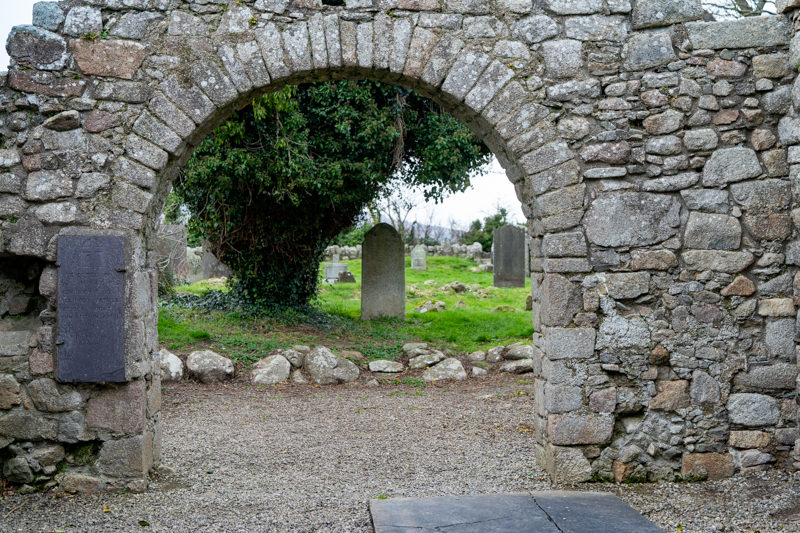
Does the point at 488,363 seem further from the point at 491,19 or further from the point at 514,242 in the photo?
the point at 514,242

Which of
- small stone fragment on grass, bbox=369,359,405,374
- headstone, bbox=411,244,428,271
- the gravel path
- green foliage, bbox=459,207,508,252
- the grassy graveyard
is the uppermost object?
green foliage, bbox=459,207,508,252

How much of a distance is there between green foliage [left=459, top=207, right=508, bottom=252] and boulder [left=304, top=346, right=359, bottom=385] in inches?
590

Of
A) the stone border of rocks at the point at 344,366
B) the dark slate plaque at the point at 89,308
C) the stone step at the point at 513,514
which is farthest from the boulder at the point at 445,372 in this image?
the dark slate plaque at the point at 89,308

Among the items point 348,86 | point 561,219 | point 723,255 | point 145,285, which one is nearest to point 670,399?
point 723,255

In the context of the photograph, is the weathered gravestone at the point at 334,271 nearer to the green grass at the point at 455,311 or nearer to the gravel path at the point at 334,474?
the green grass at the point at 455,311

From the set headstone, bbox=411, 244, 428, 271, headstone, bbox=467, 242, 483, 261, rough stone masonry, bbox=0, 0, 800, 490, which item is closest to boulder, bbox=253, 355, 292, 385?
rough stone masonry, bbox=0, 0, 800, 490

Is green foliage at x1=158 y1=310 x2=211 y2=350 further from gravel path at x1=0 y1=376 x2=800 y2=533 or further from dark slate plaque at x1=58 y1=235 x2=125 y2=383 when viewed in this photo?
dark slate plaque at x1=58 y1=235 x2=125 y2=383

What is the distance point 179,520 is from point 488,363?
5.57 meters

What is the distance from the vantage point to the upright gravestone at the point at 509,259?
16016 mm

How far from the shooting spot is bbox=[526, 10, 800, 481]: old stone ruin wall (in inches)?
170

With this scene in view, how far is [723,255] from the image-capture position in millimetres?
4340

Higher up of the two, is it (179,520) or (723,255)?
(723,255)

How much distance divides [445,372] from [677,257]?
4391 mm

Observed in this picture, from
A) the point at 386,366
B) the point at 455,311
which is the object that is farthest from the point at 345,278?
the point at 386,366
